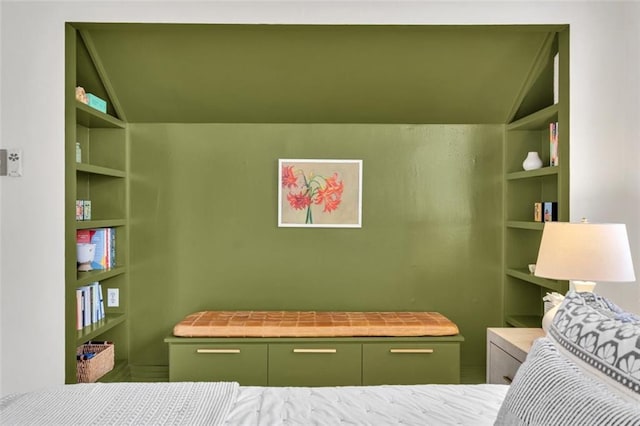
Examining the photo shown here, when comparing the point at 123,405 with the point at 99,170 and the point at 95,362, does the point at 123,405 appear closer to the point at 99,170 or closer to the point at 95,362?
the point at 95,362

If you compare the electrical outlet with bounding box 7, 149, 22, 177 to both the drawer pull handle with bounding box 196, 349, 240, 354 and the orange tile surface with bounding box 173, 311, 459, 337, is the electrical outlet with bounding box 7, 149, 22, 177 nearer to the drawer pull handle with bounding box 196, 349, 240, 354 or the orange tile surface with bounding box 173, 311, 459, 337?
the orange tile surface with bounding box 173, 311, 459, 337

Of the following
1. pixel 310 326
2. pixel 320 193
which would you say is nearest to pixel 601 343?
pixel 310 326

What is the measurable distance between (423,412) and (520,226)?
7.04ft

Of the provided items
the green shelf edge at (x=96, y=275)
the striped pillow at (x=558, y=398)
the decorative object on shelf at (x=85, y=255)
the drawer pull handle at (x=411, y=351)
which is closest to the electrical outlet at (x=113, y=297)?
the green shelf edge at (x=96, y=275)

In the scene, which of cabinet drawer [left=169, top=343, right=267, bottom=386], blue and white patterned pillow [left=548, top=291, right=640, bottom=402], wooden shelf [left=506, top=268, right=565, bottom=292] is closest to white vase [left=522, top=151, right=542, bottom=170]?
wooden shelf [left=506, top=268, right=565, bottom=292]

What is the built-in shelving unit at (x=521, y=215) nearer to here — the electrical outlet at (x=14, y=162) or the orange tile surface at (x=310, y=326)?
the orange tile surface at (x=310, y=326)

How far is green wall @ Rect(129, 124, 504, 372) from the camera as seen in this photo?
3494 millimetres

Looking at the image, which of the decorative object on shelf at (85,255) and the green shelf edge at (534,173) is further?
the decorative object on shelf at (85,255)

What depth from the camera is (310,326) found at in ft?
9.90

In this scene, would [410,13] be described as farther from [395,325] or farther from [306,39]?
[395,325]

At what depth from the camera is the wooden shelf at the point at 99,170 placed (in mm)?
2791

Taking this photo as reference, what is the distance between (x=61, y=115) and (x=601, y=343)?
2744 mm

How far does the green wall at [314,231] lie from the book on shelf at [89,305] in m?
0.36

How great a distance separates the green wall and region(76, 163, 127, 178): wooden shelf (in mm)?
172
